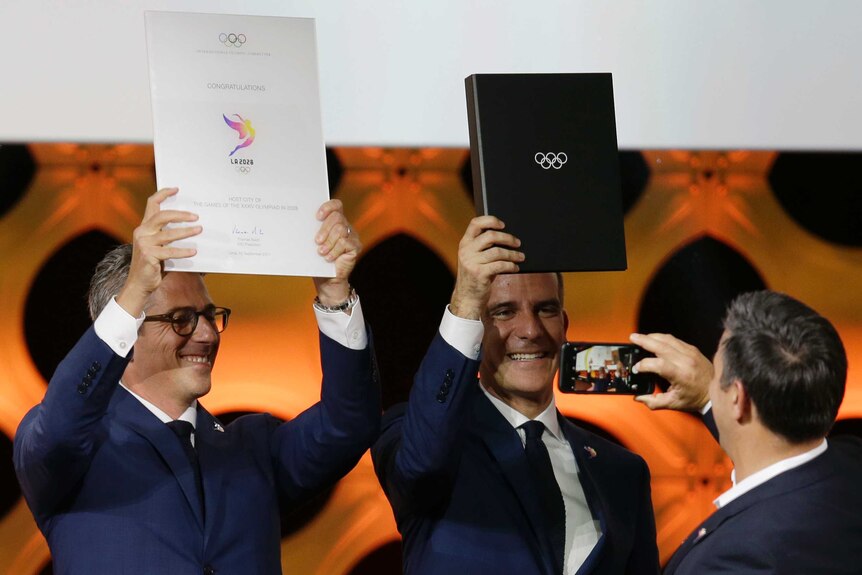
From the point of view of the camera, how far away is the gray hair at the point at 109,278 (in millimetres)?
2432

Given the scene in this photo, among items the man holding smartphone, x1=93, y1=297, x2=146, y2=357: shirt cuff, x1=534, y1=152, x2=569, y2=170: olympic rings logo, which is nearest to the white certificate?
x1=93, y1=297, x2=146, y2=357: shirt cuff

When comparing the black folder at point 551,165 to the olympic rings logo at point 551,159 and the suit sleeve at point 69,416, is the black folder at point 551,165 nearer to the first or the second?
the olympic rings logo at point 551,159

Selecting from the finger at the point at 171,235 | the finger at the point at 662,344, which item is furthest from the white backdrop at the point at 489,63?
the finger at the point at 662,344

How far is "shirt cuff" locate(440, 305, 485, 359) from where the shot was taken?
2.35m

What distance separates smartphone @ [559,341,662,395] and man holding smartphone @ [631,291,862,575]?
202mm

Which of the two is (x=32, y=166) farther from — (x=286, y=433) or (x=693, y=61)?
(x=693, y=61)

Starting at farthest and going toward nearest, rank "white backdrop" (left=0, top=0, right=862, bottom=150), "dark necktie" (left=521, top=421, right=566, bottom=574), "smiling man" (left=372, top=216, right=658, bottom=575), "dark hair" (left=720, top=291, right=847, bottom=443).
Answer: "white backdrop" (left=0, top=0, right=862, bottom=150) < "dark necktie" (left=521, top=421, right=566, bottom=574) < "smiling man" (left=372, top=216, right=658, bottom=575) < "dark hair" (left=720, top=291, right=847, bottom=443)

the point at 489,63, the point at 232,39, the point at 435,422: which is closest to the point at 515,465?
the point at 435,422

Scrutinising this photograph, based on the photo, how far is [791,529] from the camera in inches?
73.2

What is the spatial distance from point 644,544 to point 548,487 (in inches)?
11.4

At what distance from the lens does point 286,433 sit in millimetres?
2582

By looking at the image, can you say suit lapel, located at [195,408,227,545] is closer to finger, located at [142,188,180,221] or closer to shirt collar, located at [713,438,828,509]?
finger, located at [142,188,180,221]

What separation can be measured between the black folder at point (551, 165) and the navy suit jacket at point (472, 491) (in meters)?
0.30

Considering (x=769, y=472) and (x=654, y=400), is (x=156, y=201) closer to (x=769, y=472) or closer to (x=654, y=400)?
(x=654, y=400)
